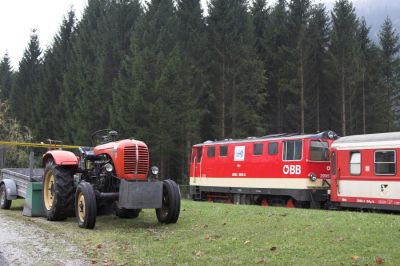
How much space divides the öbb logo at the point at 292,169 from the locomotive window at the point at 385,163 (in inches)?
139

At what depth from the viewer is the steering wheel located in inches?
493

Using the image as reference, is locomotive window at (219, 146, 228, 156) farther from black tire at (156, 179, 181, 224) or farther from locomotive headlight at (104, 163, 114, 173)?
locomotive headlight at (104, 163, 114, 173)

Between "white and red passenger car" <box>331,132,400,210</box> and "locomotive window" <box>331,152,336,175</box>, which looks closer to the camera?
"white and red passenger car" <box>331,132,400,210</box>

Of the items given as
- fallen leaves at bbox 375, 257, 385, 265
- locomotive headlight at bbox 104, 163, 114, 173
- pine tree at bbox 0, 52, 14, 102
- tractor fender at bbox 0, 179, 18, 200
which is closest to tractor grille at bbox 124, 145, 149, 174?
locomotive headlight at bbox 104, 163, 114, 173

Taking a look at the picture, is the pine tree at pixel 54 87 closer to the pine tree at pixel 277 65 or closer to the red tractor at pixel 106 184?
the pine tree at pixel 277 65

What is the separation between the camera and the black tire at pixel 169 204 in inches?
450

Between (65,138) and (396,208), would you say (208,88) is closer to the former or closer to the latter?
(65,138)

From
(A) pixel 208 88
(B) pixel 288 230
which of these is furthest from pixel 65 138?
(B) pixel 288 230

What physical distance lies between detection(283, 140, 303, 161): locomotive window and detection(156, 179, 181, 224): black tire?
895 centimetres

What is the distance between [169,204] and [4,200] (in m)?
7.14

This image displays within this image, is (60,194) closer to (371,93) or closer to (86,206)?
(86,206)

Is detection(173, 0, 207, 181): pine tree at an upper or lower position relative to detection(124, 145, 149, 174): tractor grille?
upper

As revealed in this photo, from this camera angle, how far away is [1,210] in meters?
15.9

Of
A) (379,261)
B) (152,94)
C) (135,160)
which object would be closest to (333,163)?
(135,160)
